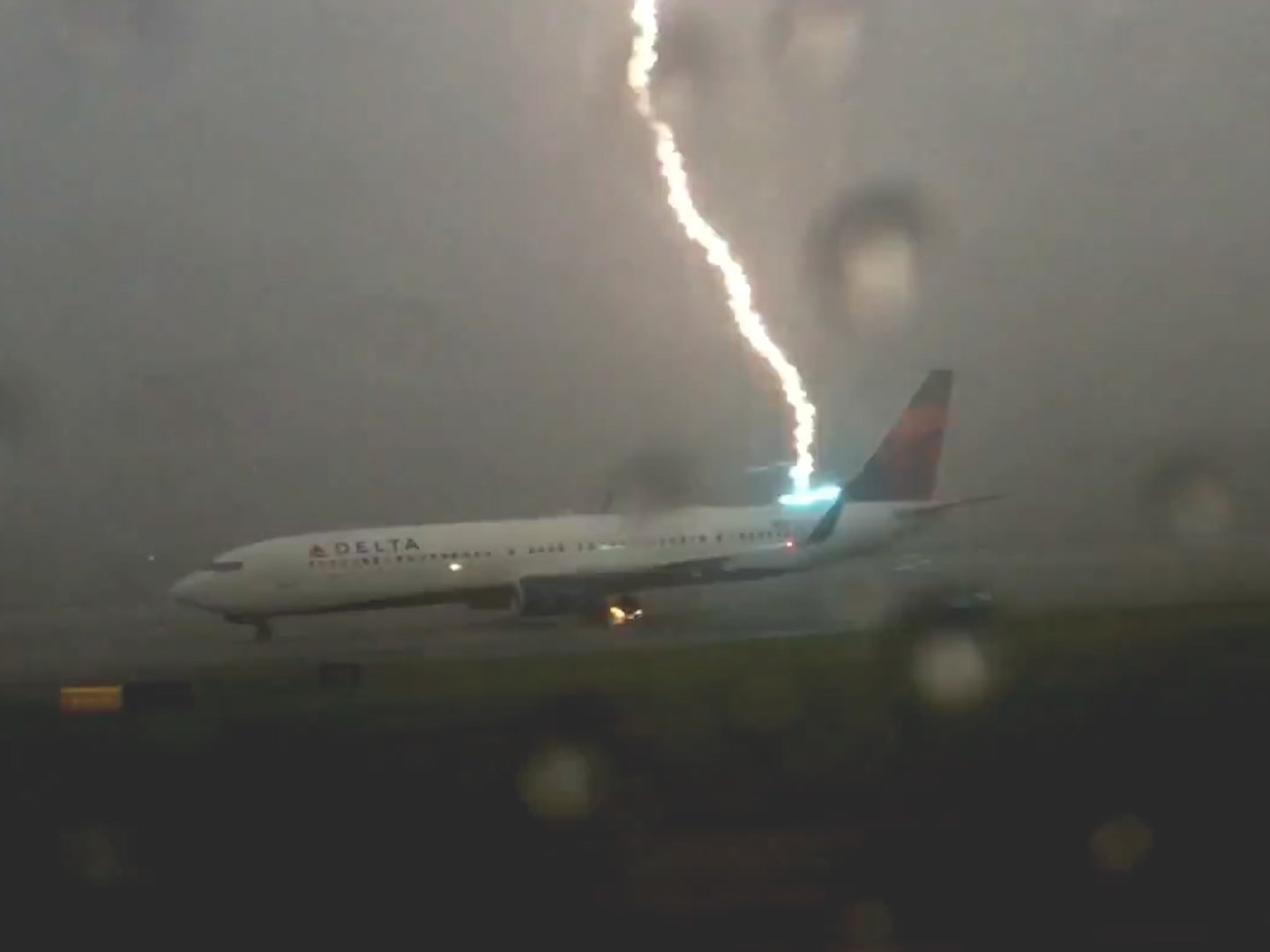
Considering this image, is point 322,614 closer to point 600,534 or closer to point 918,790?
point 600,534

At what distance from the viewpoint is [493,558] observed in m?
41.0

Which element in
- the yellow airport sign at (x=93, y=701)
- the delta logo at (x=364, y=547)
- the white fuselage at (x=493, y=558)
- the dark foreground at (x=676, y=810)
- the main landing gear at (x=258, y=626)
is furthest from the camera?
the delta logo at (x=364, y=547)

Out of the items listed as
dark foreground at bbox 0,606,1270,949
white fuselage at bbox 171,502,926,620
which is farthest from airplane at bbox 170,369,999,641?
dark foreground at bbox 0,606,1270,949

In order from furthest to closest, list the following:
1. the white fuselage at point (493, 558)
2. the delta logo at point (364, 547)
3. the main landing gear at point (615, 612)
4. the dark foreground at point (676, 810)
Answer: the main landing gear at point (615, 612), the delta logo at point (364, 547), the white fuselage at point (493, 558), the dark foreground at point (676, 810)

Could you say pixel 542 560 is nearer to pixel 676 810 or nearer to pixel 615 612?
pixel 615 612

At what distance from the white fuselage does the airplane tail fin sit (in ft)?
10.4

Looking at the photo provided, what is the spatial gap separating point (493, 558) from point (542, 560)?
1.32 m

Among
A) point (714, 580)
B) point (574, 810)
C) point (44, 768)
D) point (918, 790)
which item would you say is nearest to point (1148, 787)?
point (918, 790)

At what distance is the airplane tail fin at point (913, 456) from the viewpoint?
49.1m

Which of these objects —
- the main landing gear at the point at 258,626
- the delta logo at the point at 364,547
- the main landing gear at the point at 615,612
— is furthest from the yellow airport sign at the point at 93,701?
the main landing gear at the point at 615,612

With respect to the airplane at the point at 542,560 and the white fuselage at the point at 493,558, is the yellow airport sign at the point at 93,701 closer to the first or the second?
the airplane at the point at 542,560

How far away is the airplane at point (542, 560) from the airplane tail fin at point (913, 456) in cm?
185

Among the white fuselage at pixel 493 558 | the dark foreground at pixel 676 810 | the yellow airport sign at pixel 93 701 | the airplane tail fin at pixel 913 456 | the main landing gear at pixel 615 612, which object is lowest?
the dark foreground at pixel 676 810

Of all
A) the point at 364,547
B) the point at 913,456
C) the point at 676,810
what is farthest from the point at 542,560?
the point at 676,810
